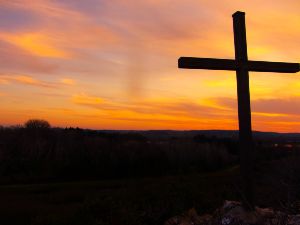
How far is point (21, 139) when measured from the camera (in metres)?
61.3

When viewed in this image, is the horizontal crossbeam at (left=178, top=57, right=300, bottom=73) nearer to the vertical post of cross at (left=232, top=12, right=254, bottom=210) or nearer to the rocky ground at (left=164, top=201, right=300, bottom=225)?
the vertical post of cross at (left=232, top=12, right=254, bottom=210)

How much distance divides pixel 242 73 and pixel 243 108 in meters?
0.58

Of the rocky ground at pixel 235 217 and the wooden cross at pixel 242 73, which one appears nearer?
the rocky ground at pixel 235 217

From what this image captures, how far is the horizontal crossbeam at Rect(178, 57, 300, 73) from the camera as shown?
21.0 feet

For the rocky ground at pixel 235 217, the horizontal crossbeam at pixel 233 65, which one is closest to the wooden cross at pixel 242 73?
the horizontal crossbeam at pixel 233 65

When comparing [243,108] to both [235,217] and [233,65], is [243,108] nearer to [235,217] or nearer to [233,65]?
[233,65]

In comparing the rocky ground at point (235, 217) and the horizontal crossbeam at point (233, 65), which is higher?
the horizontal crossbeam at point (233, 65)

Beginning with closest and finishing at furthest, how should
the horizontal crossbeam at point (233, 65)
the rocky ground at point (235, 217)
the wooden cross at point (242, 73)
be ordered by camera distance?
the rocky ground at point (235, 217) < the horizontal crossbeam at point (233, 65) < the wooden cross at point (242, 73)

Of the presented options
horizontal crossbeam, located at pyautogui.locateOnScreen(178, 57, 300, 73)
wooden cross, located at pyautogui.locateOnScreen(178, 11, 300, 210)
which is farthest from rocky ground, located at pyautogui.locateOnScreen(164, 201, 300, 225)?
horizontal crossbeam, located at pyautogui.locateOnScreen(178, 57, 300, 73)

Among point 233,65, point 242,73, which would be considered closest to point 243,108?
point 242,73

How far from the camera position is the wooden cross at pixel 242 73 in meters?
6.56

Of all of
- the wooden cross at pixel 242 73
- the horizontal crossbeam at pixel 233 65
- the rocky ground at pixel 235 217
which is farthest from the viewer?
the wooden cross at pixel 242 73

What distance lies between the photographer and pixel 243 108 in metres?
6.69

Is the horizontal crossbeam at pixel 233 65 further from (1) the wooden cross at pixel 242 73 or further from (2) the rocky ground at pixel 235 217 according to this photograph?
(2) the rocky ground at pixel 235 217
